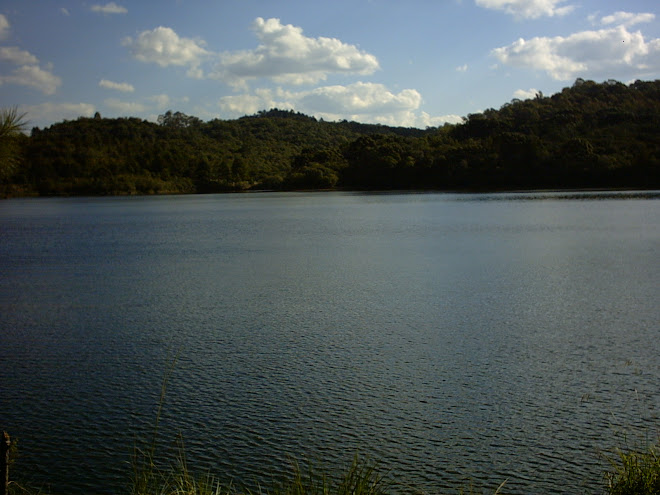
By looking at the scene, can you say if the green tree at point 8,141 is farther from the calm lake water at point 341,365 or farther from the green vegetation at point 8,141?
the calm lake water at point 341,365

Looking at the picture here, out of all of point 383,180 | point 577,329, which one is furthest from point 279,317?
point 383,180

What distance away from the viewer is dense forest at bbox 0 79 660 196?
229ft

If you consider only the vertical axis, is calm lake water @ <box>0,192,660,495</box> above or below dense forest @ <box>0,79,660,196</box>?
below

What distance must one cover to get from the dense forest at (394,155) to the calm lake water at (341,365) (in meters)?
54.7

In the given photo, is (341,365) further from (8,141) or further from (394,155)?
(394,155)

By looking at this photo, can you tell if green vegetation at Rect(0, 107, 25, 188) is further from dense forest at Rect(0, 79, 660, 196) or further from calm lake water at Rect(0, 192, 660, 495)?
dense forest at Rect(0, 79, 660, 196)

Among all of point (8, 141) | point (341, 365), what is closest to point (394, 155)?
point (341, 365)

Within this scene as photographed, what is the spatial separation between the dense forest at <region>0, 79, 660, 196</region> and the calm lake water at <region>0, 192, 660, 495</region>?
54723 mm

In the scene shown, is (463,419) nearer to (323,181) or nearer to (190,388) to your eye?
(190,388)

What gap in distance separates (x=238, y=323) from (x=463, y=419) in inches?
206

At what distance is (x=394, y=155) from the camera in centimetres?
8350

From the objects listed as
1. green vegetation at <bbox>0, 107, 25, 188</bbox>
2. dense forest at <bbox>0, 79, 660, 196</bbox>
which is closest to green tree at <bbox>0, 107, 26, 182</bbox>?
green vegetation at <bbox>0, 107, 25, 188</bbox>

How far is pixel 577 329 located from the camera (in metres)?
10.1

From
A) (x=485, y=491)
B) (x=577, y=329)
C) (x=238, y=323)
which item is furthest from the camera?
(x=238, y=323)
